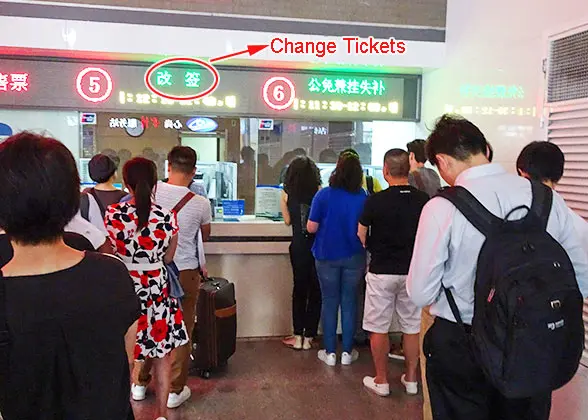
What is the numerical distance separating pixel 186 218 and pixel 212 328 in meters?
0.82

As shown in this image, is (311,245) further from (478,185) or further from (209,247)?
(478,185)

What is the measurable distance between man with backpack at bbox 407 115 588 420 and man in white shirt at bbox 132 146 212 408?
64.6 inches

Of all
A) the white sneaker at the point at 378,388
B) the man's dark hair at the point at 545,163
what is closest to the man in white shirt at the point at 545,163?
the man's dark hair at the point at 545,163

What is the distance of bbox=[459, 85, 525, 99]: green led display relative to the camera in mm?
3962

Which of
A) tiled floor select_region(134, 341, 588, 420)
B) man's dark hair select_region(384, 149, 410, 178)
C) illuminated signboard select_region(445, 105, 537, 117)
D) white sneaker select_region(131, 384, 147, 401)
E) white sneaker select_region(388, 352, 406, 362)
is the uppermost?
illuminated signboard select_region(445, 105, 537, 117)

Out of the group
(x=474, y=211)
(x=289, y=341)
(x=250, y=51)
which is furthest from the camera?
(x=250, y=51)

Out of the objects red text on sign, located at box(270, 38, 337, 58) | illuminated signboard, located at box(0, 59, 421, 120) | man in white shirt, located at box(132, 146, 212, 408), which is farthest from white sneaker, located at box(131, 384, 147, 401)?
red text on sign, located at box(270, 38, 337, 58)

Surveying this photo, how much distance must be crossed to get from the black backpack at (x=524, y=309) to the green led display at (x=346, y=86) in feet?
12.2

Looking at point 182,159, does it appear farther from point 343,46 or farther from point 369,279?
point 343,46

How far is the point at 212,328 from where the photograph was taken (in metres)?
3.79

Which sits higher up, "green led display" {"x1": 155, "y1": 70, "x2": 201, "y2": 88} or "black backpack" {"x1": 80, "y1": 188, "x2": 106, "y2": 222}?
"green led display" {"x1": 155, "y1": 70, "x2": 201, "y2": 88}

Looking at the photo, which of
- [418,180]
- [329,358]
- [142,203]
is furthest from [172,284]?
[418,180]

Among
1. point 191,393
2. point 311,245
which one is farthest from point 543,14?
point 191,393

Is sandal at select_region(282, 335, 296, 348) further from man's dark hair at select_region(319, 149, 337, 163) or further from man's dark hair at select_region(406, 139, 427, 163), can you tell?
man's dark hair at select_region(319, 149, 337, 163)
